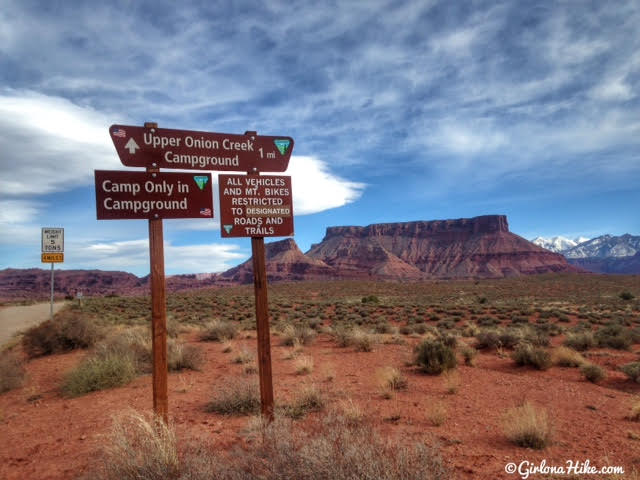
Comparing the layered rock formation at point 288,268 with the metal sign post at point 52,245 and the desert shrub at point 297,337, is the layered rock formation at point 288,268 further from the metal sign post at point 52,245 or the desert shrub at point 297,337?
the desert shrub at point 297,337

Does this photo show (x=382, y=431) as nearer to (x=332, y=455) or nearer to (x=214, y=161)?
(x=332, y=455)

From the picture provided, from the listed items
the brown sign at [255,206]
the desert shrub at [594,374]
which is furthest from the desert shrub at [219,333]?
the desert shrub at [594,374]

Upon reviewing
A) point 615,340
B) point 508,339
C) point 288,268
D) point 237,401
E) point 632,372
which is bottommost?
point 615,340

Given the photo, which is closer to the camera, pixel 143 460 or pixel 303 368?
pixel 143 460

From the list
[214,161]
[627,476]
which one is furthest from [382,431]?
[214,161]

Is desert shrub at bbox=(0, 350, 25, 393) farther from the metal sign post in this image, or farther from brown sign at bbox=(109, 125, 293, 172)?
the metal sign post

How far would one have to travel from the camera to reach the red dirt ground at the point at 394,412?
404 centimetres

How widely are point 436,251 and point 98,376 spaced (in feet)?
440

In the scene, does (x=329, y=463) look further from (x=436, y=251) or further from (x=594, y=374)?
(x=436, y=251)

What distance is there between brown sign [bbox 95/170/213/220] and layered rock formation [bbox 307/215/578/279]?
110 meters

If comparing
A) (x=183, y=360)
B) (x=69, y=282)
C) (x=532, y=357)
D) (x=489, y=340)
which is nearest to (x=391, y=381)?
(x=532, y=357)

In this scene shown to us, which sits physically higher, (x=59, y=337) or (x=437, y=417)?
(x=59, y=337)

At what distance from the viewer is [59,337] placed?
11188mm

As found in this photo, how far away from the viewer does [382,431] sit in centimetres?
450
